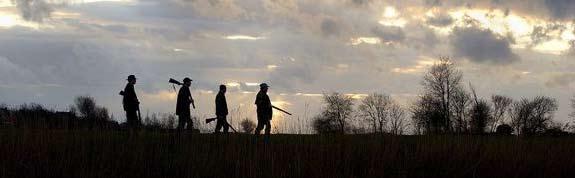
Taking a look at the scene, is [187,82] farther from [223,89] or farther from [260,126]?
[260,126]

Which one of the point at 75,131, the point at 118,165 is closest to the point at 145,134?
the point at 75,131

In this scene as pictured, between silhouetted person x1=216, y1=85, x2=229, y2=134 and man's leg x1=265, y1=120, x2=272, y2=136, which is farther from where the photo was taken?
silhouetted person x1=216, y1=85, x2=229, y2=134

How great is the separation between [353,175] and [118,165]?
156 inches

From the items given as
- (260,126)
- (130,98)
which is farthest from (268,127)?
(130,98)

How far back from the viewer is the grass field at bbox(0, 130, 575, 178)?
1202 centimetres

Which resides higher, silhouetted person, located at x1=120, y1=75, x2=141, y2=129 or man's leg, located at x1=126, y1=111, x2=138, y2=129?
silhouetted person, located at x1=120, y1=75, x2=141, y2=129

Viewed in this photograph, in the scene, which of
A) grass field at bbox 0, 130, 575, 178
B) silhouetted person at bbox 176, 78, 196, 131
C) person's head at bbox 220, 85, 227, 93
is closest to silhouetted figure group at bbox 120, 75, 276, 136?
silhouetted person at bbox 176, 78, 196, 131

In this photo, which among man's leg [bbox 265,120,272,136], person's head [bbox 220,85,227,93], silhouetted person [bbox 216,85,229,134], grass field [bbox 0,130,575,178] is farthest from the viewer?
person's head [bbox 220,85,227,93]

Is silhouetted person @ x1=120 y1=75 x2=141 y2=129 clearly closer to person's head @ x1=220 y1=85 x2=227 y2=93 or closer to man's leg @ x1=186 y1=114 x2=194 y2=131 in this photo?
man's leg @ x1=186 y1=114 x2=194 y2=131

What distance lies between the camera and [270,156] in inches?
→ 504

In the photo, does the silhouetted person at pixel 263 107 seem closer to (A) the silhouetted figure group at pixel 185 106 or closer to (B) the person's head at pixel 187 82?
(A) the silhouetted figure group at pixel 185 106

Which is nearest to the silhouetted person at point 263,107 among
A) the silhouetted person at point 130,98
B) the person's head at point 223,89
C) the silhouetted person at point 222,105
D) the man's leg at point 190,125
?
the silhouetted person at point 222,105

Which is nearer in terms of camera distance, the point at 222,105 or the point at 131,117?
the point at 131,117

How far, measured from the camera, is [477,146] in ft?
47.5
